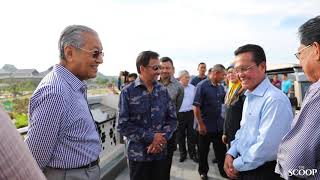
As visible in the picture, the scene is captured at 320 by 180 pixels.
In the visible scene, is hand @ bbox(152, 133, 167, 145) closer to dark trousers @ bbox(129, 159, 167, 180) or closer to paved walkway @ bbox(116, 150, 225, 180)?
dark trousers @ bbox(129, 159, 167, 180)

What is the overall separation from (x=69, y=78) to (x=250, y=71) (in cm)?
151

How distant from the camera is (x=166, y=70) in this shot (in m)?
6.17

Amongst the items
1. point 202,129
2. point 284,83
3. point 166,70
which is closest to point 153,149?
point 166,70

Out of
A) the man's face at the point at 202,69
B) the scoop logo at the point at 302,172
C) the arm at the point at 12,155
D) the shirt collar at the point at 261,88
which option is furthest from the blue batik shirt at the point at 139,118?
the man's face at the point at 202,69

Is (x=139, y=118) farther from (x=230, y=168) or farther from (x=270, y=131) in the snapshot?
(x=270, y=131)

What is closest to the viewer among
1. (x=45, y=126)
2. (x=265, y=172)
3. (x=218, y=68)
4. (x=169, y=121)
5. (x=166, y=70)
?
(x=45, y=126)

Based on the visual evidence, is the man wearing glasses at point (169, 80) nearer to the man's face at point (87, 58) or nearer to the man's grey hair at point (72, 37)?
the man's face at point (87, 58)

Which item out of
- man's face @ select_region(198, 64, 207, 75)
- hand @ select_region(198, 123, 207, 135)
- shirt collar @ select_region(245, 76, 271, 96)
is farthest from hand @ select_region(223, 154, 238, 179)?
man's face @ select_region(198, 64, 207, 75)

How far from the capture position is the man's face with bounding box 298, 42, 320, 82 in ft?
6.36

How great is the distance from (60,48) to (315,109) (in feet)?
5.49

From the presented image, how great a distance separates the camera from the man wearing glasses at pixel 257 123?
254 cm

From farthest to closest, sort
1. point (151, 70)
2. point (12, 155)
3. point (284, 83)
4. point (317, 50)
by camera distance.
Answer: point (284, 83)
point (151, 70)
point (317, 50)
point (12, 155)

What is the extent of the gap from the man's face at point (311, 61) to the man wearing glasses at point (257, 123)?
60 centimetres

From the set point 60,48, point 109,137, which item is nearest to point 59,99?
point 60,48
